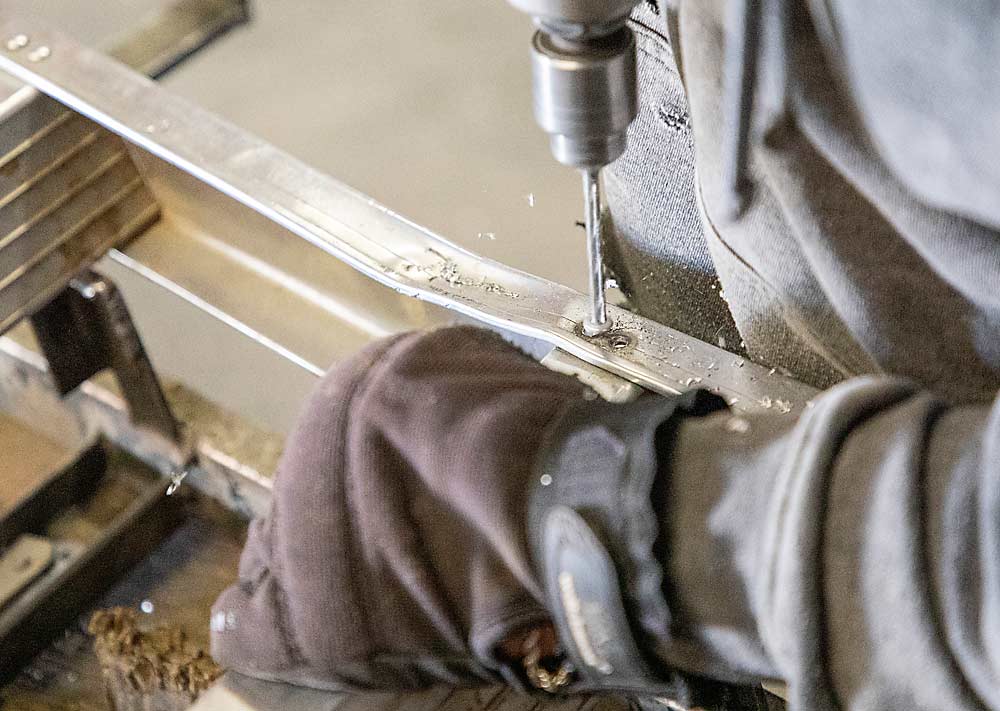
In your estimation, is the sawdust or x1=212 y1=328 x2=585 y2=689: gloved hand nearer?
x1=212 y1=328 x2=585 y2=689: gloved hand

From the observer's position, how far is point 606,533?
18.7 inches

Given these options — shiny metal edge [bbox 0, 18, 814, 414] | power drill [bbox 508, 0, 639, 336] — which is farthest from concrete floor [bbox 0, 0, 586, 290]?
power drill [bbox 508, 0, 639, 336]

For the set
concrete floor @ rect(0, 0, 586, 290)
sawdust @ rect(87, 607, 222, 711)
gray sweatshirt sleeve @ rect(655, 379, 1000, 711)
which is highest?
gray sweatshirt sleeve @ rect(655, 379, 1000, 711)

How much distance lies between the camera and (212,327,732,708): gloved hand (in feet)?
1.58

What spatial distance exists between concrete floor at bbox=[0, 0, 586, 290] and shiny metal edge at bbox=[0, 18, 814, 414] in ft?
0.71

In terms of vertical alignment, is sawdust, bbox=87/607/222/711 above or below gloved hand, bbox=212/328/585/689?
below

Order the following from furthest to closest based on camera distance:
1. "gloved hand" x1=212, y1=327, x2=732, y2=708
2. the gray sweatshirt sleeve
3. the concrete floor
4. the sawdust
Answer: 1. the concrete floor
2. the sawdust
3. "gloved hand" x1=212, y1=327, x2=732, y2=708
4. the gray sweatshirt sleeve

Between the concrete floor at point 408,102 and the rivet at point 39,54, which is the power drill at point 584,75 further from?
the rivet at point 39,54

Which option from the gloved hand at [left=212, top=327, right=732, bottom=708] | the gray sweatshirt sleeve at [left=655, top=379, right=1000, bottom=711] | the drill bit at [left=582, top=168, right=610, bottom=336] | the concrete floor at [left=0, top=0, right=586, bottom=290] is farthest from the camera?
the concrete floor at [left=0, top=0, right=586, bottom=290]

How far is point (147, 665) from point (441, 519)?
1.63 ft

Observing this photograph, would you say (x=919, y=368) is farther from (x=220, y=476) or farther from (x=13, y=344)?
(x=13, y=344)

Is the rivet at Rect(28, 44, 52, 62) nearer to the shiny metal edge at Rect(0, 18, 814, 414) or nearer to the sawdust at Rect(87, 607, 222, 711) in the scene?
the shiny metal edge at Rect(0, 18, 814, 414)

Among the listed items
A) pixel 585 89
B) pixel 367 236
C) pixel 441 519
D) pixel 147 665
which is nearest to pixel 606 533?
pixel 441 519

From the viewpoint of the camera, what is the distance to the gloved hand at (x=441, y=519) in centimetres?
48
